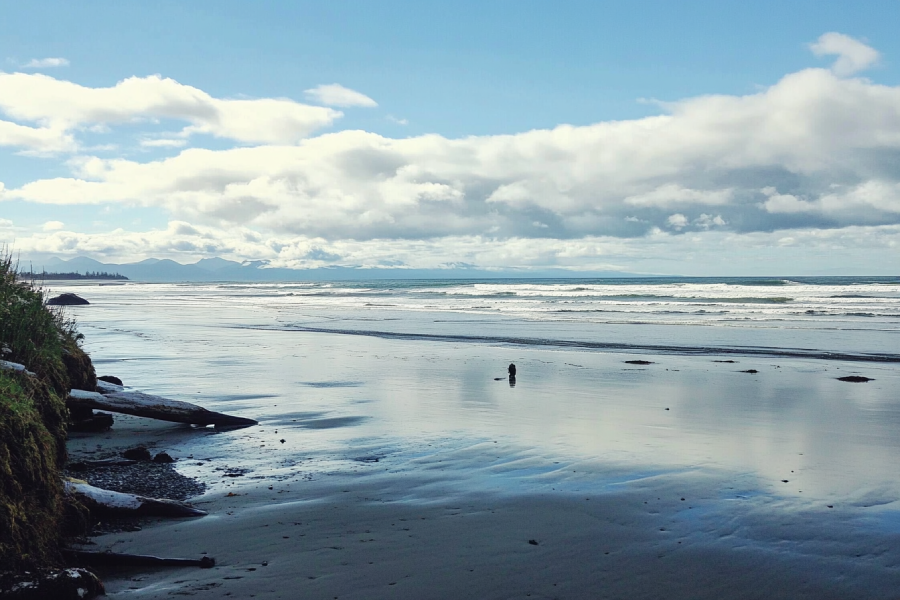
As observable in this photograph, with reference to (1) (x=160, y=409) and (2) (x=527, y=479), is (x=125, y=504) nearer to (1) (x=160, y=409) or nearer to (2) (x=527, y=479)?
(2) (x=527, y=479)

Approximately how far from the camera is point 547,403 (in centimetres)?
1280

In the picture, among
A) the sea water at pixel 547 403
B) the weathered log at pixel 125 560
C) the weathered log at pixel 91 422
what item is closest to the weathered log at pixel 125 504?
the weathered log at pixel 125 560

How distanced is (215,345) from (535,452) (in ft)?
56.1

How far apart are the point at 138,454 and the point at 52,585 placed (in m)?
4.29

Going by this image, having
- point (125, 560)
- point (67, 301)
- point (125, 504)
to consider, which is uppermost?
point (67, 301)

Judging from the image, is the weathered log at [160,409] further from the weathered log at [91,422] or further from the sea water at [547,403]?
the sea water at [547,403]

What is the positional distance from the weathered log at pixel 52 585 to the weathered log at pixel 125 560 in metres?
0.48

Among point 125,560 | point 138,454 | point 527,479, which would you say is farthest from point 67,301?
point 125,560

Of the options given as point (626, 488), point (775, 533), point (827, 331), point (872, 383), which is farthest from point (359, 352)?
point (827, 331)

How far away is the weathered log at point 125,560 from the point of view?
523 centimetres

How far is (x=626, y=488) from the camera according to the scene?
7.41m

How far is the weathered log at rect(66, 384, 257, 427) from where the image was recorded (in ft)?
34.2

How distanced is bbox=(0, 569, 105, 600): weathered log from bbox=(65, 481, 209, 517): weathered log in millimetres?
1571

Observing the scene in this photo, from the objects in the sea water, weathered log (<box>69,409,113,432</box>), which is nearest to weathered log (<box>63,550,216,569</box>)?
the sea water
